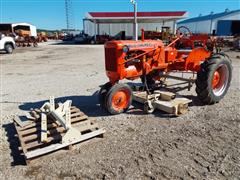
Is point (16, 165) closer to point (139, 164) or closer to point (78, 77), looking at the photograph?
point (139, 164)

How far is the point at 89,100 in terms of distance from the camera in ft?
18.3

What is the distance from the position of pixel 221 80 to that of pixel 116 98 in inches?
108

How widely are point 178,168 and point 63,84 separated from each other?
16.9 ft

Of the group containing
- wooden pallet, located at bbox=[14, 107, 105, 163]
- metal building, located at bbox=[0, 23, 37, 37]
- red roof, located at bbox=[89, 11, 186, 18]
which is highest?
red roof, located at bbox=[89, 11, 186, 18]

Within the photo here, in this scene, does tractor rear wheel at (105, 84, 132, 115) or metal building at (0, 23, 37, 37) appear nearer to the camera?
tractor rear wheel at (105, 84, 132, 115)

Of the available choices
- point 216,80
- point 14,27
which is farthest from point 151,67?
point 14,27

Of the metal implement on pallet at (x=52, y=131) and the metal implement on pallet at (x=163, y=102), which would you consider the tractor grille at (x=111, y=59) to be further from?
the metal implement on pallet at (x=52, y=131)

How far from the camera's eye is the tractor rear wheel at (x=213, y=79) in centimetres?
471

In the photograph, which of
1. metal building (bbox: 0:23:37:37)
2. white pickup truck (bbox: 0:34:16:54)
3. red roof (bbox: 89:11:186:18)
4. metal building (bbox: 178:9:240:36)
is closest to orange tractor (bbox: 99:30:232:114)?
white pickup truck (bbox: 0:34:16:54)

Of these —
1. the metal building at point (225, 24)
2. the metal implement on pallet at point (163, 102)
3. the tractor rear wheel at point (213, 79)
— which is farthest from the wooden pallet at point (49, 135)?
the metal building at point (225, 24)

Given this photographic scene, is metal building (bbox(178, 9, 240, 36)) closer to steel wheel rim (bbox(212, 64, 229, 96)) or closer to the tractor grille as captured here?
steel wheel rim (bbox(212, 64, 229, 96))

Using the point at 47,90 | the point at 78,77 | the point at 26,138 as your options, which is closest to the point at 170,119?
the point at 26,138

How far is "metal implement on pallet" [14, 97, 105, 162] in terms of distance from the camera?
3.20 meters

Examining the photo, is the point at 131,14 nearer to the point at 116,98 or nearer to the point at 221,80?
the point at 221,80
